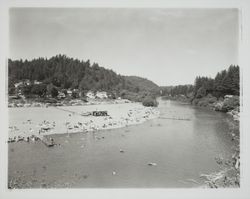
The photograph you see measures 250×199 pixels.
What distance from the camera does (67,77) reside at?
342 cm

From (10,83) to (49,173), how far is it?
112 centimetres

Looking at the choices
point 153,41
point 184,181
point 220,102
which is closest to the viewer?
point 184,181

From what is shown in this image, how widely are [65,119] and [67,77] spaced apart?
1.75 feet

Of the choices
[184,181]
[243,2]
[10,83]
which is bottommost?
[184,181]

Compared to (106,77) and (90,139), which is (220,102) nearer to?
(106,77)

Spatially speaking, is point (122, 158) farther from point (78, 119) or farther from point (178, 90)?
point (178, 90)

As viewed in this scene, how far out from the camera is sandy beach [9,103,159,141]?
3121 mm

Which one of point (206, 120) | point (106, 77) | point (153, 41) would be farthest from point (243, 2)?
point (106, 77)

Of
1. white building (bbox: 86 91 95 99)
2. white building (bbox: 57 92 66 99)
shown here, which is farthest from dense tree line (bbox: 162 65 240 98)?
white building (bbox: 57 92 66 99)

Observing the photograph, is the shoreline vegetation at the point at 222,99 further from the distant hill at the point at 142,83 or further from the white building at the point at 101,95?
the white building at the point at 101,95

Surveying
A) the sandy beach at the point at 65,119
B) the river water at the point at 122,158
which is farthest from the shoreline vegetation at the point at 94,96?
the river water at the point at 122,158

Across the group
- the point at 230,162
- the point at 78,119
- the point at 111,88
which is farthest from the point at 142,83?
the point at 230,162

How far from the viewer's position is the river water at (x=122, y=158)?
3053 mm

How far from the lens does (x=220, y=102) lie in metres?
3.52
